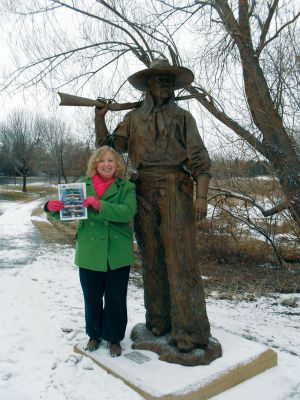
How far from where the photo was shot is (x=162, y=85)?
3.42 meters

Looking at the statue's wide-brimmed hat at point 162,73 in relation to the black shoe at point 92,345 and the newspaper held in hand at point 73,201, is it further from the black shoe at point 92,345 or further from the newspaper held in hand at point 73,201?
the black shoe at point 92,345

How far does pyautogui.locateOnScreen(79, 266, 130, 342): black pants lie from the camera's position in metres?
3.40

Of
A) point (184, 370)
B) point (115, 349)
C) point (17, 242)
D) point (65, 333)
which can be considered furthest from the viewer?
point (17, 242)

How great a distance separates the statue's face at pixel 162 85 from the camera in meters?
3.42

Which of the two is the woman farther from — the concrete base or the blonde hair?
the concrete base

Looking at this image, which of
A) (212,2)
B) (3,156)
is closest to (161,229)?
(212,2)

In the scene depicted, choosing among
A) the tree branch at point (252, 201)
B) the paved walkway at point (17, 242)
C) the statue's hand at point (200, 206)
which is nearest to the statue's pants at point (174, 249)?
the statue's hand at point (200, 206)

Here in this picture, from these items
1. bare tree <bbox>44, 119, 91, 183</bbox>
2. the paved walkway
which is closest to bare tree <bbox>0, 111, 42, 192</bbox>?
bare tree <bbox>44, 119, 91, 183</bbox>

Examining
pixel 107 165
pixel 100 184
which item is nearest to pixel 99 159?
pixel 107 165

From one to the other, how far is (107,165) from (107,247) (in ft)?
2.26

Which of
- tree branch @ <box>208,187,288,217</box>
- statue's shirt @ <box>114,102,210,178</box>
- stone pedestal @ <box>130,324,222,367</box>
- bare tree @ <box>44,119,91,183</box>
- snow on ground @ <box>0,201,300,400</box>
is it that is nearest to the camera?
snow on ground @ <box>0,201,300,400</box>

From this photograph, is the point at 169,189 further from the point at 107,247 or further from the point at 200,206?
the point at 107,247

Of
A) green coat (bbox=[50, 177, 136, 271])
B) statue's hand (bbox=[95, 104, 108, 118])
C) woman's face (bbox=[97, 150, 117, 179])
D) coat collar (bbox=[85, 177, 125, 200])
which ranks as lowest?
green coat (bbox=[50, 177, 136, 271])

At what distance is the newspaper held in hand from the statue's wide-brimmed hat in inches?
43.5
